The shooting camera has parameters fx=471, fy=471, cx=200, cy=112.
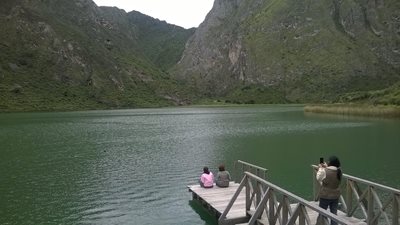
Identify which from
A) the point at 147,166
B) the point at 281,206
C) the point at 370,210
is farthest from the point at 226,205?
the point at 147,166

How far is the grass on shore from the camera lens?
104m

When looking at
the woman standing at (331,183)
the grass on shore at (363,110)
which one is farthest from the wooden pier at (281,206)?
the grass on shore at (363,110)

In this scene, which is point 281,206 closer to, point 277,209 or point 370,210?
point 277,209

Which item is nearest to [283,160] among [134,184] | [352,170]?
[352,170]

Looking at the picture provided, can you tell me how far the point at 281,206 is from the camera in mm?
20875

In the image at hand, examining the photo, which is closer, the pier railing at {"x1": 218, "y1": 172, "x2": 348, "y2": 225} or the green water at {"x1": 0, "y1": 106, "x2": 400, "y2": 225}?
the pier railing at {"x1": 218, "y1": 172, "x2": 348, "y2": 225}

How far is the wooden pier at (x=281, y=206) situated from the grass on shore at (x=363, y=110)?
261ft

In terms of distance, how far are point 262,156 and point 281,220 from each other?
31.6m

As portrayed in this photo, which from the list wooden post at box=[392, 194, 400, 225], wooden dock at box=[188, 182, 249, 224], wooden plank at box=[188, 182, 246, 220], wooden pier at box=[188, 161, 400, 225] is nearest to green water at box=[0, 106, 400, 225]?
wooden dock at box=[188, 182, 249, 224]

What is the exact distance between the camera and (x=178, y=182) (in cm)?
3881

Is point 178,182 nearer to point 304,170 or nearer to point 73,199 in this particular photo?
point 73,199

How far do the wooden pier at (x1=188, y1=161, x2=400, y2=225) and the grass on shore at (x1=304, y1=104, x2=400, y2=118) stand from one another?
79.5m

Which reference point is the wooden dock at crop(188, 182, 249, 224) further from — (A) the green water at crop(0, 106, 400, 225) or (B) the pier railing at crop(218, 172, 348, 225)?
(A) the green water at crop(0, 106, 400, 225)

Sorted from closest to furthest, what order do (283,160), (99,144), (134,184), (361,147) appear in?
(134,184)
(283,160)
(361,147)
(99,144)
